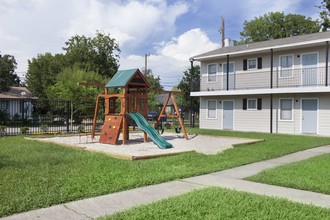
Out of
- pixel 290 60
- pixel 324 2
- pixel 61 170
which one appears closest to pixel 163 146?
pixel 61 170

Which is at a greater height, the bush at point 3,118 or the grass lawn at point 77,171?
the bush at point 3,118

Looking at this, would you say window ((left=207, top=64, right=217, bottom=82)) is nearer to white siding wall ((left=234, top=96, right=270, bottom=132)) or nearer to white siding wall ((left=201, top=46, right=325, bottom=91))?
white siding wall ((left=201, top=46, right=325, bottom=91))

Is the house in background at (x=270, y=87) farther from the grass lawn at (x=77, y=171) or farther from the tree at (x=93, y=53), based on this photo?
the tree at (x=93, y=53)

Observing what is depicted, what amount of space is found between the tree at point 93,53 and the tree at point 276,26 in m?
19.1

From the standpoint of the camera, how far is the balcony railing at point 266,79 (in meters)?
19.9

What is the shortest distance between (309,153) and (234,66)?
44.4 feet

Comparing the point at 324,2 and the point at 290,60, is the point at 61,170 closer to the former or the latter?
the point at 290,60

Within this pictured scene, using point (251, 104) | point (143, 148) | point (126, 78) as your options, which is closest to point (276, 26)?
point (251, 104)

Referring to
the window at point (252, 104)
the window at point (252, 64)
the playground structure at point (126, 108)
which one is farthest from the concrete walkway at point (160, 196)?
the window at point (252, 64)

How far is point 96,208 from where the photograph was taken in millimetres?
4965

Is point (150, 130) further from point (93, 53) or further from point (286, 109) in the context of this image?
point (93, 53)

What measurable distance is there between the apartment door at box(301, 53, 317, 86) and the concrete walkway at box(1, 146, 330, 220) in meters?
14.1

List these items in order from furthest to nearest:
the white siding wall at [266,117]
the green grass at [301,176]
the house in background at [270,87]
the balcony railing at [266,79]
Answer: the balcony railing at [266,79], the house in background at [270,87], the white siding wall at [266,117], the green grass at [301,176]

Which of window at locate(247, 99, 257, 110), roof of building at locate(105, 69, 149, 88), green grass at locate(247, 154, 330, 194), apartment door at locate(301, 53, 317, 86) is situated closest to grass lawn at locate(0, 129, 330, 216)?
green grass at locate(247, 154, 330, 194)
